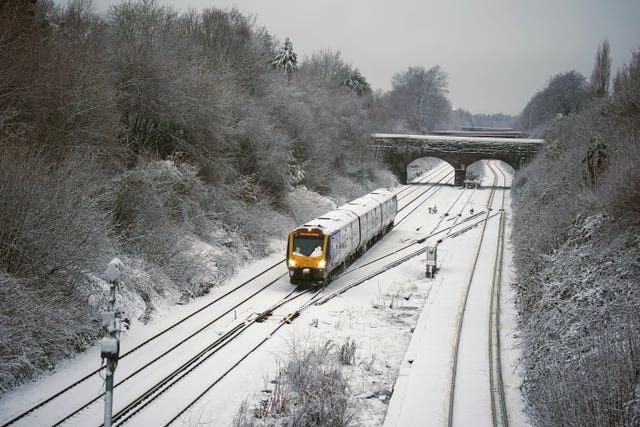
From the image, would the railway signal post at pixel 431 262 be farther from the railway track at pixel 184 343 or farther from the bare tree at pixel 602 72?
the bare tree at pixel 602 72

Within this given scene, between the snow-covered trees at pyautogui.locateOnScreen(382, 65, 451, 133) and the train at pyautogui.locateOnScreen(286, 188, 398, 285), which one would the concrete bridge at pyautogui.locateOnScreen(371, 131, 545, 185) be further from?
the snow-covered trees at pyautogui.locateOnScreen(382, 65, 451, 133)

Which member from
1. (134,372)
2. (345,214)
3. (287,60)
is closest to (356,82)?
(287,60)

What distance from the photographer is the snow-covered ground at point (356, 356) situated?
11.8 metres

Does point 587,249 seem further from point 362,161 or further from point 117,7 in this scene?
point 362,161

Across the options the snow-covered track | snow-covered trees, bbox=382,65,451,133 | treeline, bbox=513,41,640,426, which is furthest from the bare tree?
snow-covered trees, bbox=382,65,451,133

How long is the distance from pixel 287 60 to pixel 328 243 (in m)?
41.8

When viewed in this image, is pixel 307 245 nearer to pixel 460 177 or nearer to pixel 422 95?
pixel 460 177

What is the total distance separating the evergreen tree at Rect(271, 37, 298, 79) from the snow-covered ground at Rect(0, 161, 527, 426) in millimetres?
37889

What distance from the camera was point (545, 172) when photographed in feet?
121

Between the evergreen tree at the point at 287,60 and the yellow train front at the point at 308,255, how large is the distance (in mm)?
39482

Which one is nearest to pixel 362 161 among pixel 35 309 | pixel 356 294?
pixel 356 294

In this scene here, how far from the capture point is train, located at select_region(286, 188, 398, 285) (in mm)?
21109

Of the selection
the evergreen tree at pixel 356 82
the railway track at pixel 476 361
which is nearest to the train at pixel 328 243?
the railway track at pixel 476 361

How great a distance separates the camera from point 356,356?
50.0ft
